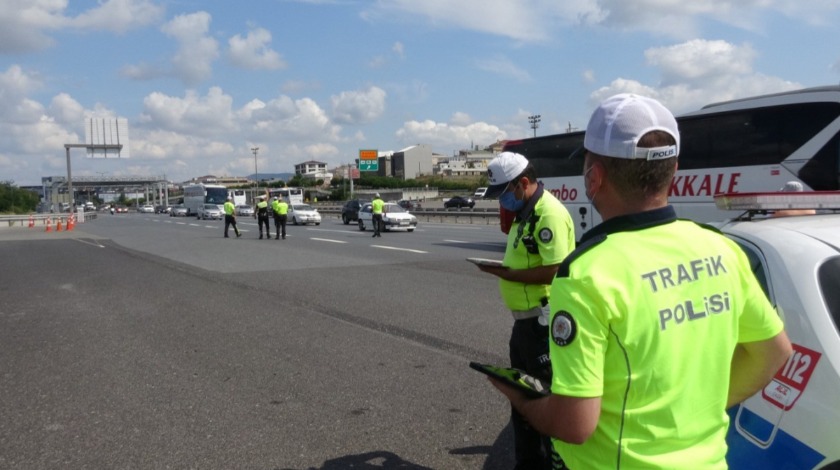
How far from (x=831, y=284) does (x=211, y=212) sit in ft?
202

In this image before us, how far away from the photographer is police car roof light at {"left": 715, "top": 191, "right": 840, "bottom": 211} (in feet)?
9.75

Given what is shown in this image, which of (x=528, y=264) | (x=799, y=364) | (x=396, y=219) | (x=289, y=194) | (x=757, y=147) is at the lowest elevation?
(x=396, y=219)

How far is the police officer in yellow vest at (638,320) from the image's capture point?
171 cm

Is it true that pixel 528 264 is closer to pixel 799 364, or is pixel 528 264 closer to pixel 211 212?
pixel 799 364

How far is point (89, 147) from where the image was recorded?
62.6 metres

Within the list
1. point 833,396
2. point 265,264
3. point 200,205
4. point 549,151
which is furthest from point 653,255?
point 200,205

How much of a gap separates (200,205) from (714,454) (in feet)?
219

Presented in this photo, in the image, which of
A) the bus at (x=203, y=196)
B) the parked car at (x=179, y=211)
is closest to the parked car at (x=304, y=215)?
the bus at (x=203, y=196)

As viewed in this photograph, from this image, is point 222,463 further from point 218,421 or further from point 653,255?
point 653,255

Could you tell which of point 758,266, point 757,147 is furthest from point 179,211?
point 758,266

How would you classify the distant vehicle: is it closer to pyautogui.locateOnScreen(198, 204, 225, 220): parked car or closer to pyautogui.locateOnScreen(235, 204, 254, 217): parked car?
pyautogui.locateOnScreen(235, 204, 254, 217): parked car

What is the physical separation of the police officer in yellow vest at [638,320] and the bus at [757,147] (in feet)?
35.1

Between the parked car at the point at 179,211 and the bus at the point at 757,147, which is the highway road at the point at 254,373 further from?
the parked car at the point at 179,211

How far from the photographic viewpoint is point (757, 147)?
1359 cm
